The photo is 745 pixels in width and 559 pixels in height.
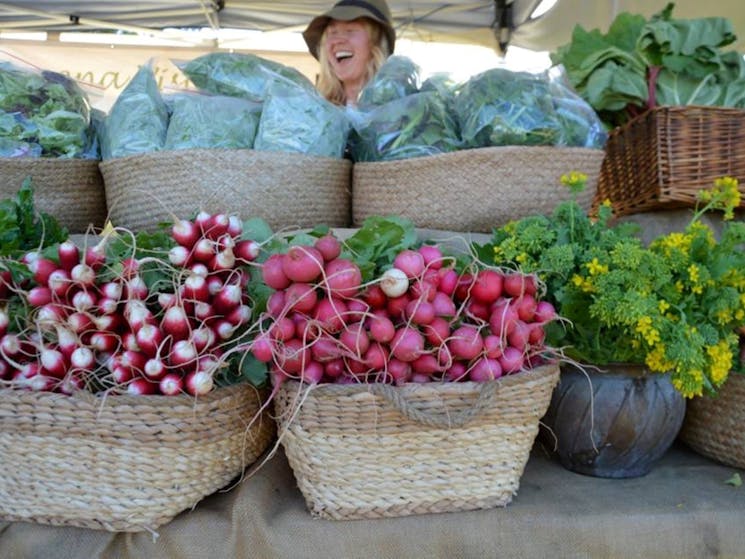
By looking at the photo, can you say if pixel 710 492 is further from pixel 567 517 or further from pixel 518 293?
pixel 518 293

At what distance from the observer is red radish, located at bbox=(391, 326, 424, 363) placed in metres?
0.96

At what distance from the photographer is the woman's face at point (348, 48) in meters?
2.34

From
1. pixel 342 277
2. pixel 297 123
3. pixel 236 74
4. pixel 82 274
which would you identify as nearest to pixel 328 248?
pixel 342 277

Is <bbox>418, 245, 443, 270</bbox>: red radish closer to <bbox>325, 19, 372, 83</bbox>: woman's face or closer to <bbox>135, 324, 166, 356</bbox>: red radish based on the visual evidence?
<bbox>135, 324, 166, 356</bbox>: red radish

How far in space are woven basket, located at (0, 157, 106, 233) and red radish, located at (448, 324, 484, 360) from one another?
1.01 metres

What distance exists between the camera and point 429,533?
101cm

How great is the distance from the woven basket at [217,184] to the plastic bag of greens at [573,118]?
0.57 m

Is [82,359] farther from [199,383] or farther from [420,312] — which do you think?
[420,312]

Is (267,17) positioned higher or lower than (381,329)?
higher

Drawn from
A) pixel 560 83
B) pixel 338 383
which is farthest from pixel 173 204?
pixel 560 83

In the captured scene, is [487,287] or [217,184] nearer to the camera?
[487,287]

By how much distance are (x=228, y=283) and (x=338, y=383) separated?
0.86 feet

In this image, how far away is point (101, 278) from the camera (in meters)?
1.08

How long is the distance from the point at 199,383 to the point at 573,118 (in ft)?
3.55
